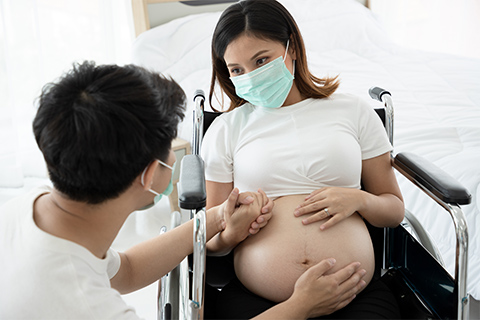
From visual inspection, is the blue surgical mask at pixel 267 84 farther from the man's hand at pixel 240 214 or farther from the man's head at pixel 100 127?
the man's head at pixel 100 127

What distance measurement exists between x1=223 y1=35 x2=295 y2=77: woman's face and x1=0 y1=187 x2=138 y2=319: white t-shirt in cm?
73

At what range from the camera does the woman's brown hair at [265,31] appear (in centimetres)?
139

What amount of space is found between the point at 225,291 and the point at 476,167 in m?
1.05

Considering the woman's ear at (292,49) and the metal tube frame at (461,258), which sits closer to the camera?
the metal tube frame at (461,258)

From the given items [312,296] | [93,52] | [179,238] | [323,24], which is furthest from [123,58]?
[312,296]

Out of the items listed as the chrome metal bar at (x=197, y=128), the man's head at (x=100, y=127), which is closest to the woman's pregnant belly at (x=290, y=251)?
the chrome metal bar at (x=197, y=128)

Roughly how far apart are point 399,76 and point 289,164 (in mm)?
1901

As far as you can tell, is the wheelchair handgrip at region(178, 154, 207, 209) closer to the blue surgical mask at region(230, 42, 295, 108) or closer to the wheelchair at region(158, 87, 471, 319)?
the wheelchair at region(158, 87, 471, 319)

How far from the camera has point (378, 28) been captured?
12.6ft

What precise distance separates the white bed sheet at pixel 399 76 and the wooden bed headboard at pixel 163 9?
0.15 m

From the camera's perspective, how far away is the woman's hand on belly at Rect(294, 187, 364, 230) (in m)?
1.26

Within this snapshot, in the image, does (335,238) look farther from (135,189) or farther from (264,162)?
(135,189)

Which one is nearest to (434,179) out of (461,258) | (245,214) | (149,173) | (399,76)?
(461,258)

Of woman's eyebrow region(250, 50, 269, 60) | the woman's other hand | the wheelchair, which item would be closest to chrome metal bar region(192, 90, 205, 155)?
the wheelchair
